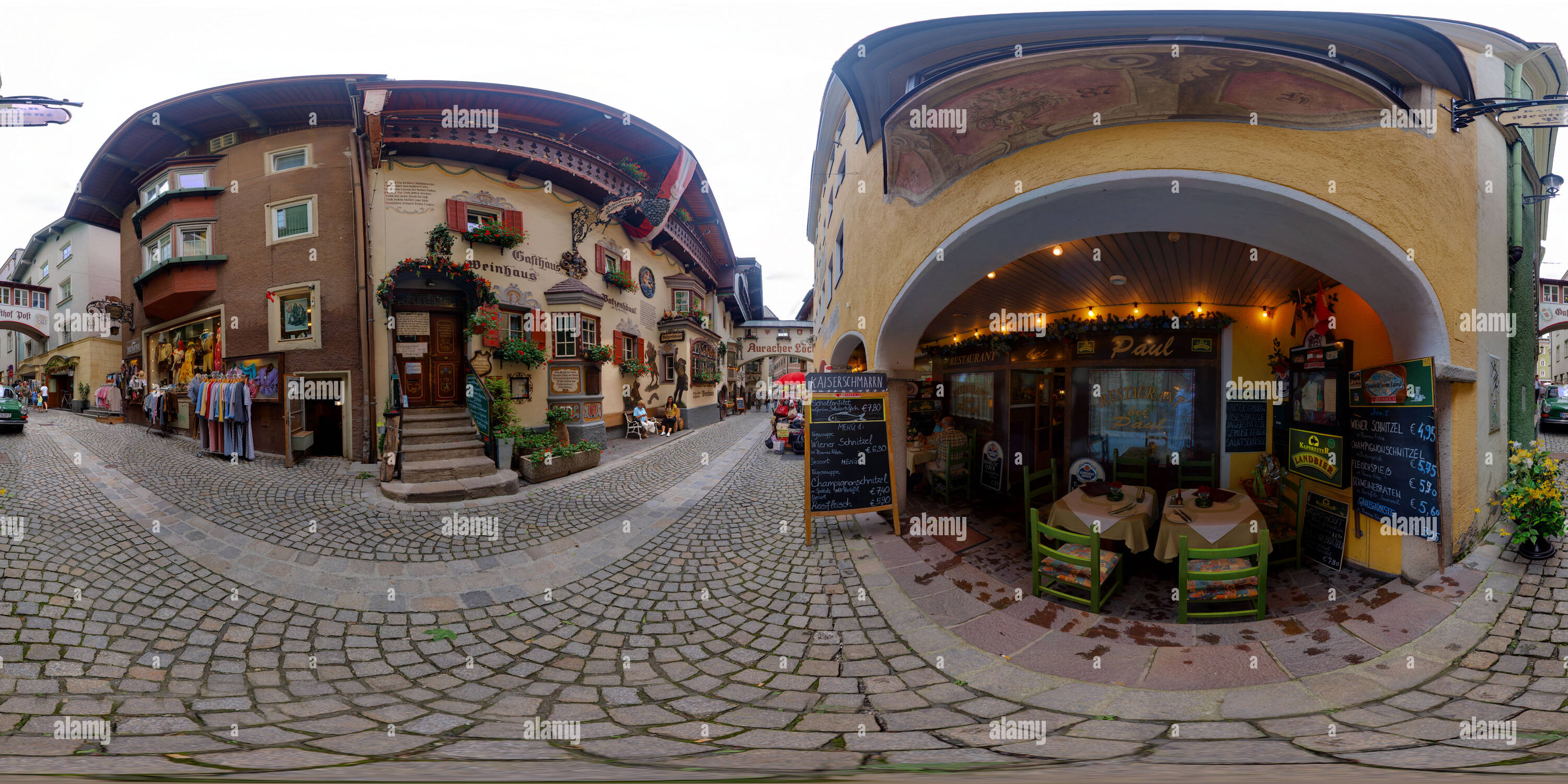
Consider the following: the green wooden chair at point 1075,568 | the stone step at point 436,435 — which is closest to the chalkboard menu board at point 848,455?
the green wooden chair at point 1075,568

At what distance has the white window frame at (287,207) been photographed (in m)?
8.95

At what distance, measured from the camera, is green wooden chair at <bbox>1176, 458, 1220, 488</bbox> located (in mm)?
6246

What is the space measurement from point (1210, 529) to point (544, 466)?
8203mm

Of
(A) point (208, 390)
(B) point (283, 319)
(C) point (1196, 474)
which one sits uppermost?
(B) point (283, 319)

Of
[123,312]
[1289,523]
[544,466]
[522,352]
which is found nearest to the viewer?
[1289,523]

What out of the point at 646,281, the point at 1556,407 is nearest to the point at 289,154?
the point at 646,281

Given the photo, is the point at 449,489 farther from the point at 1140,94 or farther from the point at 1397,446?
the point at 1397,446

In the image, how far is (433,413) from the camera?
9.01 meters

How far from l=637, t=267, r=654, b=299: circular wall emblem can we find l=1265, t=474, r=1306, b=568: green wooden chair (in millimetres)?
14119

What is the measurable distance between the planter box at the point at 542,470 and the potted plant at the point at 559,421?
2.22 metres

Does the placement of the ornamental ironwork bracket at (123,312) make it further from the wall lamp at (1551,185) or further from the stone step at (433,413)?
the wall lamp at (1551,185)

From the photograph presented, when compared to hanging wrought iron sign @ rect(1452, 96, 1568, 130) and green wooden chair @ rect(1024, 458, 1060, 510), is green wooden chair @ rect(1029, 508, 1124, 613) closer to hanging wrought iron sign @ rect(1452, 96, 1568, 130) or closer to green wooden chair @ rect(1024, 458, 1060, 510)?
green wooden chair @ rect(1024, 458, 1060, 510)

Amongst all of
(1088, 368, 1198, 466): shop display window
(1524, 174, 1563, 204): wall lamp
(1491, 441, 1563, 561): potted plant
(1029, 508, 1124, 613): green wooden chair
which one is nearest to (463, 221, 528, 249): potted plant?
(1029, 508, 1124, 613): green wooden chair

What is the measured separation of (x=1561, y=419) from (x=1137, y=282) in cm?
1759
